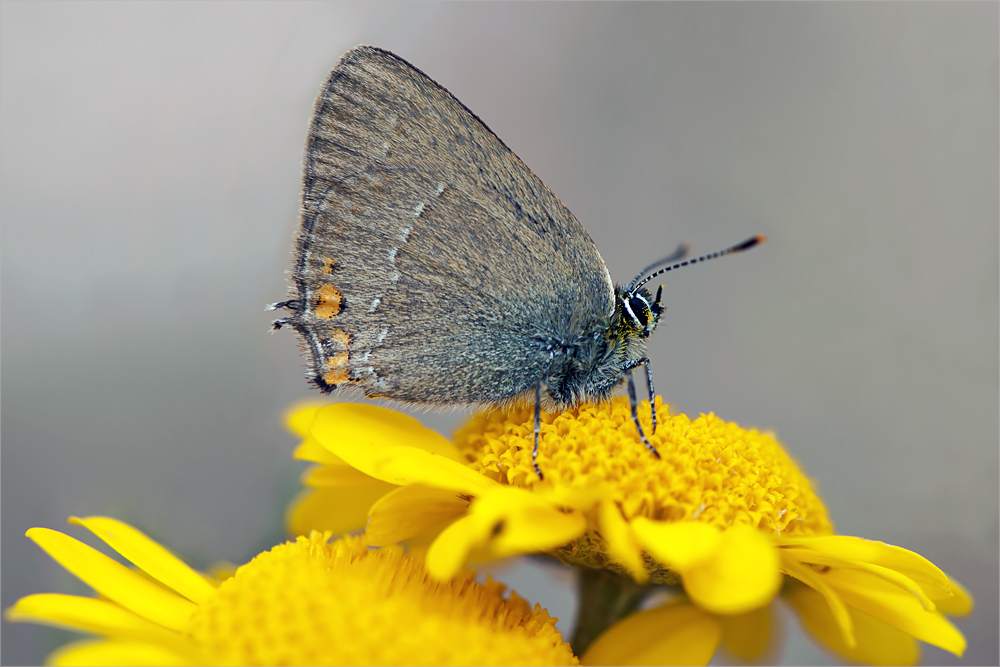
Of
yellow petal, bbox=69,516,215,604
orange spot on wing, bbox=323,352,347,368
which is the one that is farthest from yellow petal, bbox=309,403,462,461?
yellow petal, bbox=69,516,215,604

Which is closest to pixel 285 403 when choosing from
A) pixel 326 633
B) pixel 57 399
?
pixel 57 399

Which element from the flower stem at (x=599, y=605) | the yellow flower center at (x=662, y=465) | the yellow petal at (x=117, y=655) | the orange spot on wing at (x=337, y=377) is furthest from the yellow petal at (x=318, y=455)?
the flower stem at (x=599, y=605)

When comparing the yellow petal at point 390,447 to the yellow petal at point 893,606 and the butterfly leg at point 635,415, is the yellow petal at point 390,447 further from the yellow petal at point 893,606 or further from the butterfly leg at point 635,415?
the yellow petal at point 893,606

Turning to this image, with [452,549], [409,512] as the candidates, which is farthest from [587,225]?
[452,549]

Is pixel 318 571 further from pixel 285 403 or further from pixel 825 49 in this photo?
pixel 825 49

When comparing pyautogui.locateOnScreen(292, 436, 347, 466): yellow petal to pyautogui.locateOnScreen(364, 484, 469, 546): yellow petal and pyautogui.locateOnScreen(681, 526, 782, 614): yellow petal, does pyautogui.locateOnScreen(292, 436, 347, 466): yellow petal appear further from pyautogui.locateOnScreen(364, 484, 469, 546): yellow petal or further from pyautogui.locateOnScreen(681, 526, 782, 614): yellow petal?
pyautogui.locateOnScreen(681, 526, 782, 614): yellow petal
